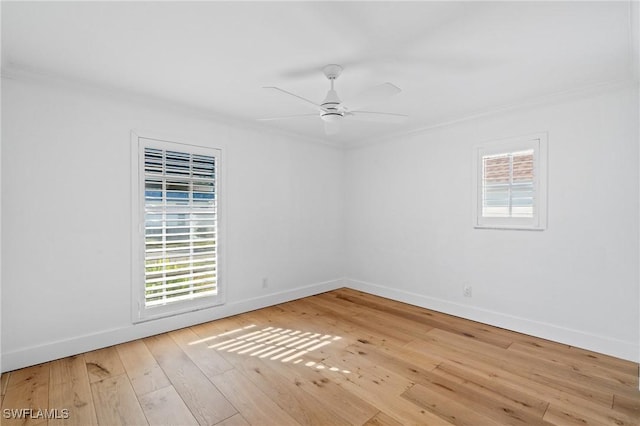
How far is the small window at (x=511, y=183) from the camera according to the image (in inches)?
121

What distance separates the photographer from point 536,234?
3.10 meters

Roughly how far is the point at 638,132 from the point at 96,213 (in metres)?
4.79

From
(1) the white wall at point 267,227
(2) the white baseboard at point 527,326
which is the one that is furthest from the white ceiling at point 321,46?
(2) the white baseboard at point 527,326

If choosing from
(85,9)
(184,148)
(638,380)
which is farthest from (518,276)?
(85,9)

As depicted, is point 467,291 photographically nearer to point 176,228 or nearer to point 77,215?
point 176,228

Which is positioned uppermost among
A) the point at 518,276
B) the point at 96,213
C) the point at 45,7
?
the point at 45,7

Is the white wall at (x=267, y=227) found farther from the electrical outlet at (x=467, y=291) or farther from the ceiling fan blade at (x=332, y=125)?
the ceiling fan blade at (x=332, y=125)

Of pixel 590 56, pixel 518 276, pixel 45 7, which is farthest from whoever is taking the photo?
pixel 518 276

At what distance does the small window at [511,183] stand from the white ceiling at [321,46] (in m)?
0.53

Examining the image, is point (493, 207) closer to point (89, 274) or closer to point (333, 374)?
point (333, 374)

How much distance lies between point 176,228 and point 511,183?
362 cm

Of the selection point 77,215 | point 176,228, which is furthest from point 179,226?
point 77,215

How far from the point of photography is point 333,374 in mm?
2377

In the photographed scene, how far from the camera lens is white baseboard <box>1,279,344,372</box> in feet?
8.12
